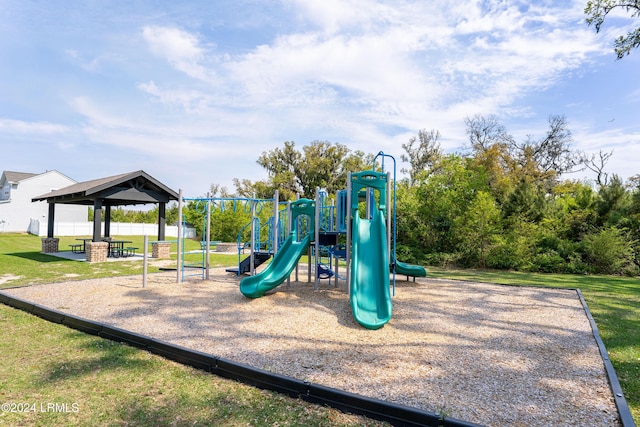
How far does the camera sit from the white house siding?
33.2 meters

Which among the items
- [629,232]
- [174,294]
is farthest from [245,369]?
[629,232]

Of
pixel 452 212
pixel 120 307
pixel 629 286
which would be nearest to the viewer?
pixel 120 307

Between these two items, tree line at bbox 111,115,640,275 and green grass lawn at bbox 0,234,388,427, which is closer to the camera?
green grass lawn at bbox 0,234,388,427

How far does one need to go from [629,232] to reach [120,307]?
1679cm

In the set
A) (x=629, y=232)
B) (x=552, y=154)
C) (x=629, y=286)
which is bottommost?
(x=629, y=286)

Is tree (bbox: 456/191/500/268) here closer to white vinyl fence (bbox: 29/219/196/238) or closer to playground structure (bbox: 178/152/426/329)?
playground structure (bbox: 178/152/426/329)

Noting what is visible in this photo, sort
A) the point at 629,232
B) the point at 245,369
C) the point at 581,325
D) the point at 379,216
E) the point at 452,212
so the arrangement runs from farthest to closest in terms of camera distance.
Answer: the point at 452,212
the point at 629,232
the point at 379,216
the point at 581,325
the point at 245,369

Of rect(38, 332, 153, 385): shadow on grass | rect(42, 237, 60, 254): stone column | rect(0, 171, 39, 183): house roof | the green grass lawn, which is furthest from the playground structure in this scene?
rect(0, 171, 39, 183): house roof

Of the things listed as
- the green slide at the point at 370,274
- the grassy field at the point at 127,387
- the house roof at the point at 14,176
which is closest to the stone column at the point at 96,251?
the grassy field at the point at 127,387

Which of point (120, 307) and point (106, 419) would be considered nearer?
point (106, 419)

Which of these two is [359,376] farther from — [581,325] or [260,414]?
[581,325]

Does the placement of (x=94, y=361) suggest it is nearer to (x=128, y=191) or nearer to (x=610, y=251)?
(x=128, y=191)

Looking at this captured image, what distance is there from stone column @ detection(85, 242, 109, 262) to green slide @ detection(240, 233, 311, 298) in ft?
30.2

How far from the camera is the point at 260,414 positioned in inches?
111
